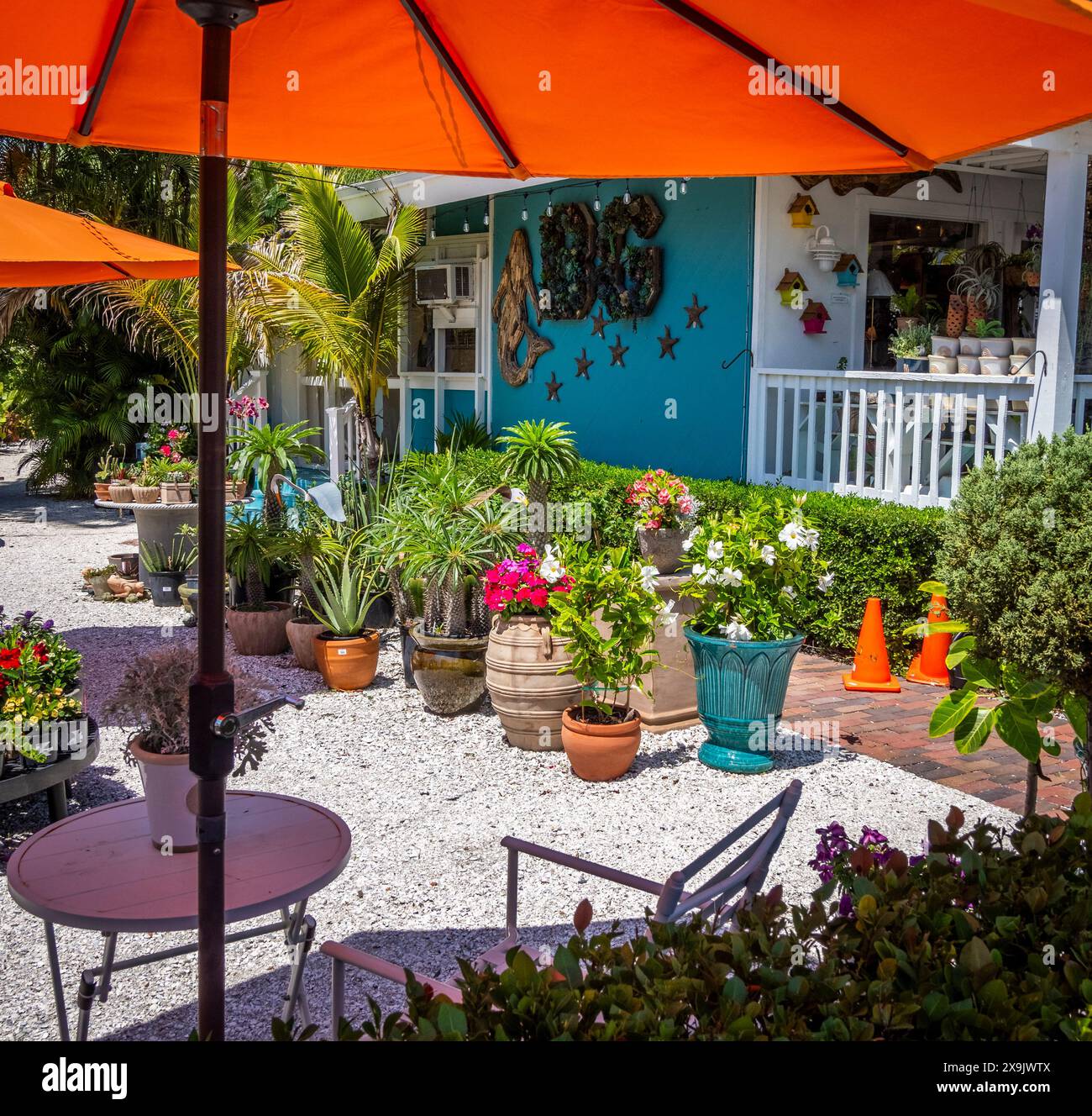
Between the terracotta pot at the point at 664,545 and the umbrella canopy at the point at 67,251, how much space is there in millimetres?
2862

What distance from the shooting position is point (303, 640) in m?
7.45

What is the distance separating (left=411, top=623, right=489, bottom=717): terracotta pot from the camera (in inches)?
254

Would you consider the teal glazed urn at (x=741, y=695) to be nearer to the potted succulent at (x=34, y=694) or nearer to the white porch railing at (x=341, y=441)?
the potted succulent at (x=34, y=694)

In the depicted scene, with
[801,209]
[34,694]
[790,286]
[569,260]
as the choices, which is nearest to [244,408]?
[569,260]

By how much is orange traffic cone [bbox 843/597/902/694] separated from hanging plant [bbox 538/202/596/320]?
17.8 feet

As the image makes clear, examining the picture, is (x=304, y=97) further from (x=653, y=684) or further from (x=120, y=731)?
(x=120, y=731)

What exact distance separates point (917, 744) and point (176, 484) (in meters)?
6.93

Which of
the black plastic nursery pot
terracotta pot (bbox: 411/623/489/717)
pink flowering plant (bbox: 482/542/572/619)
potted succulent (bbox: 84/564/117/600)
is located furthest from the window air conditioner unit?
pink flowering plant (bbox: 482/542/572/619)

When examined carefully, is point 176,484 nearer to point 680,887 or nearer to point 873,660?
point 873,660

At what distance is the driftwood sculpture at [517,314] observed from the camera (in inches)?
481

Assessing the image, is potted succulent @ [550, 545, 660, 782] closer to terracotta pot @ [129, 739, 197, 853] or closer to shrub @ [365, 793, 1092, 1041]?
terracotta pot @ [129, 739, 197, 853]

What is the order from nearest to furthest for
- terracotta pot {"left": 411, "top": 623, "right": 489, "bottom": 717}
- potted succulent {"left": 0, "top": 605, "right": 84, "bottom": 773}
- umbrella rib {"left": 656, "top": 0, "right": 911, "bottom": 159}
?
1. umbrella rib {"left": 656, "top": 0, "right": 911, "bottom": 159}
2. potted succulent {"left": 0, "top": 605, "right": 84, "bottom": 773}
3. terracotta pot {"left": 411, "top": 623, "right": 489, "bottom": 717}

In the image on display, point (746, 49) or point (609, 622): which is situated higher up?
point (746, 49)

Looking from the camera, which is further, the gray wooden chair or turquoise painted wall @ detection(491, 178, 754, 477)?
turquoise painted wall @ detection(491, 178, 754, 477)
